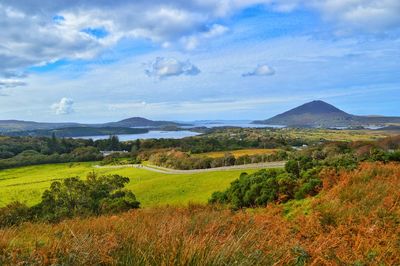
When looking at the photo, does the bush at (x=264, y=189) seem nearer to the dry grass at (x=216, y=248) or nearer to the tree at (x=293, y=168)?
the tree at (x=293, y=168)

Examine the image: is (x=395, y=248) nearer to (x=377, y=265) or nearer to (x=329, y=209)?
(x=377, y=265)

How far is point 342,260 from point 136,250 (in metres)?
2.02

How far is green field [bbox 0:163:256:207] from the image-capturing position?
1431 inches

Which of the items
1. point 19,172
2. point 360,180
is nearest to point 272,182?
point 360,180

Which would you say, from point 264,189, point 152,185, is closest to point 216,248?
point 264,189

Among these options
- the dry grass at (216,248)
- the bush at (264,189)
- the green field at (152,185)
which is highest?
A: the dry grass at (216,248)

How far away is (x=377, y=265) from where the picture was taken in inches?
156

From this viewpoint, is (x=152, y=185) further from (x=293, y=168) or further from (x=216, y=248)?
(x=216, y=248)

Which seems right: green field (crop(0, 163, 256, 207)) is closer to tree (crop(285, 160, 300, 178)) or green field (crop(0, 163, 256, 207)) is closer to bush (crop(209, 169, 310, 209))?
bush (crop(209, 169, 310, 209))

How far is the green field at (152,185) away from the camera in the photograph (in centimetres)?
3634

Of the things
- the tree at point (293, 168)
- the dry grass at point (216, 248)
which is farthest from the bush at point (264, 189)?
the dry grass at point (216, 248)

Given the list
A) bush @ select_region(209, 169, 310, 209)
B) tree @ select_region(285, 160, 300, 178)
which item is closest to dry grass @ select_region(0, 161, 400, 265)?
bush @ select_region(209, 169, 310, 209)

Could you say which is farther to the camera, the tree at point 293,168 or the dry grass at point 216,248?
the tree at point 293,168

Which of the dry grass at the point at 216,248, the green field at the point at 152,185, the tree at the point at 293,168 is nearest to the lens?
the dry grass at the point at 216,248
